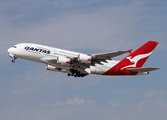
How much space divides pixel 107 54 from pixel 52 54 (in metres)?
9.66

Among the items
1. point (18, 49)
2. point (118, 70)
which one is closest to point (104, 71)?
point (118, 70)

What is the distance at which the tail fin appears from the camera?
49.9 m

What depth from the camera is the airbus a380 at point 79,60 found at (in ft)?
147

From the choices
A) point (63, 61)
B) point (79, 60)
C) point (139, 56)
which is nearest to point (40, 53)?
point (63, 61)

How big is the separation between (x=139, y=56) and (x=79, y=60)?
13.4 metres

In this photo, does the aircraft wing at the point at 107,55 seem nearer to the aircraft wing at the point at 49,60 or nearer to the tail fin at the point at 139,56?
the tail fin at the point at 139,56

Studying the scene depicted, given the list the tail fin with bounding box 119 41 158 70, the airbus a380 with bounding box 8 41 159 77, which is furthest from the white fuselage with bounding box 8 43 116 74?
the tail fin with bounding box 119 41 158 70

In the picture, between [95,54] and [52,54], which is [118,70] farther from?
[52,54]

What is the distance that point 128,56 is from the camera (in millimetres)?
50906

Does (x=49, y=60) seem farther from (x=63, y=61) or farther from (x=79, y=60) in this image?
(x=79, y=60)

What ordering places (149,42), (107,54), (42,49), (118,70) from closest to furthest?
(107,54), (42,49), (118,70), (149,42)

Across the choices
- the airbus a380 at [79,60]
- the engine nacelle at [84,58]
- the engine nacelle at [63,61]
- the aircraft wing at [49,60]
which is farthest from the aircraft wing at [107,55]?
the aircraft wing at [49,60]

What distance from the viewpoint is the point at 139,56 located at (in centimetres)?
5138

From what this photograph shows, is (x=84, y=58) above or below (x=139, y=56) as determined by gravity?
below
